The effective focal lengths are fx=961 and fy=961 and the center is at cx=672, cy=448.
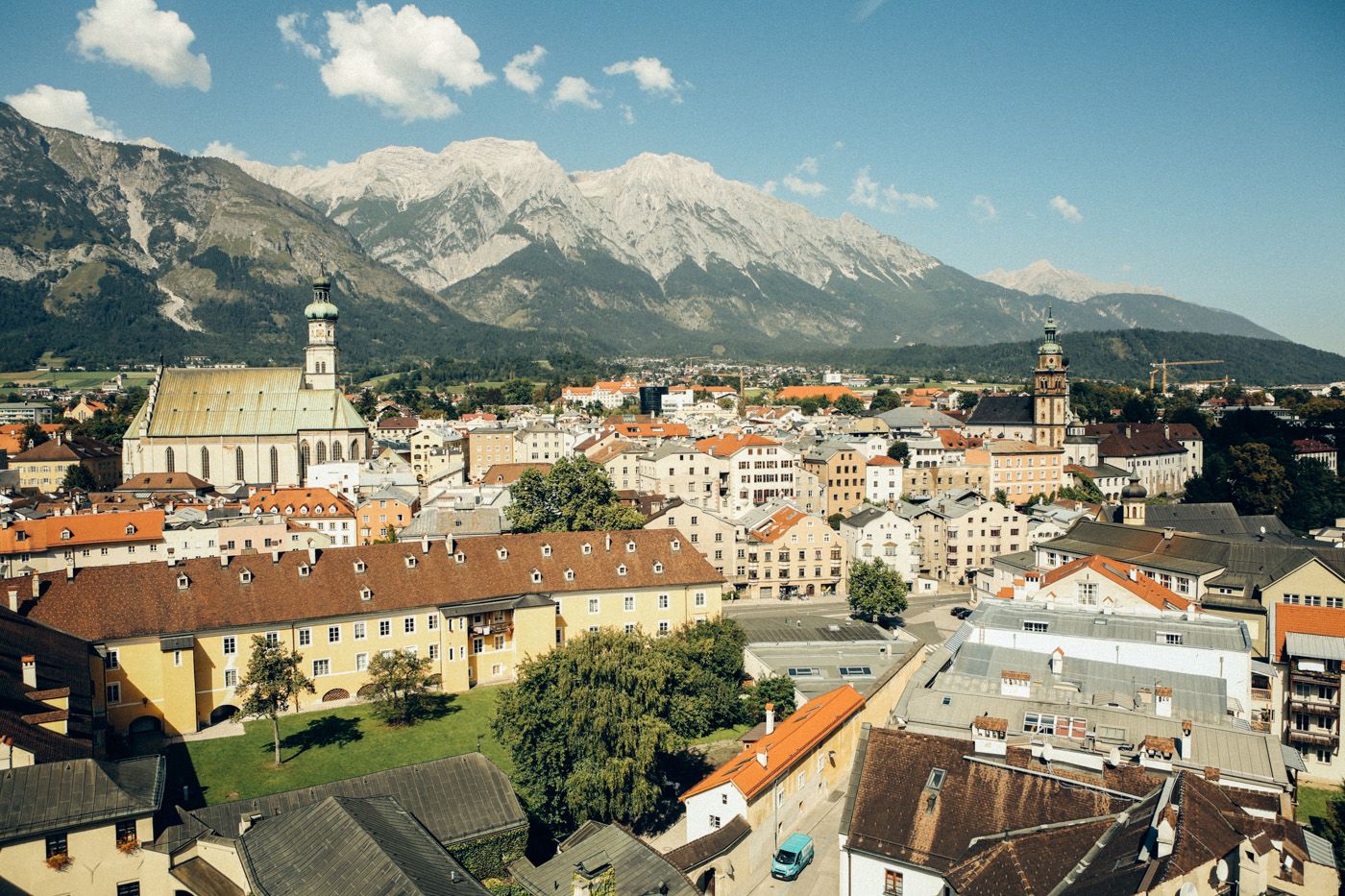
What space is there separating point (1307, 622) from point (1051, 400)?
89.7 metres

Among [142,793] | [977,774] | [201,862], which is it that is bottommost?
[201,862]

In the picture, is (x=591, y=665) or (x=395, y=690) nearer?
(x=591, y=665)

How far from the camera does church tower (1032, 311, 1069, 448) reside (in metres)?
133

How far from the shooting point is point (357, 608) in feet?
163

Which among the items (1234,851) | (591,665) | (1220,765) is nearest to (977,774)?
(1234,851)

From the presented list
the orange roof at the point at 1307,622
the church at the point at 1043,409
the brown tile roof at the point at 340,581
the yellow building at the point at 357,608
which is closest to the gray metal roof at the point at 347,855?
the yellow building at the point at 357,608

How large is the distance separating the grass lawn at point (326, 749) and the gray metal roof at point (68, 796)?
8632 millimetres

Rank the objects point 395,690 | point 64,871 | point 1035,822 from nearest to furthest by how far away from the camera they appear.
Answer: point 1035,822 → point 64,871 → point 395,690

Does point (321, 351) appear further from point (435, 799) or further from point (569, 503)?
point (435, 799)

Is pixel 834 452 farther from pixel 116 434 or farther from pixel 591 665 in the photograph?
pixel 116 434

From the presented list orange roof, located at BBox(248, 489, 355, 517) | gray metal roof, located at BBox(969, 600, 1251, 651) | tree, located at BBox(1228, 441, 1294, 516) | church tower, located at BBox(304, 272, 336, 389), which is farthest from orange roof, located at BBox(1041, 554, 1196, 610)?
church tower, located at BBox(304, 272, 336, 389)

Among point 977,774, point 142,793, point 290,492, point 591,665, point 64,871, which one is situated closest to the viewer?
point 977,774

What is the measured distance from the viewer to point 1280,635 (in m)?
49.7

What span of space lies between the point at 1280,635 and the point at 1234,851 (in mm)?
35192
